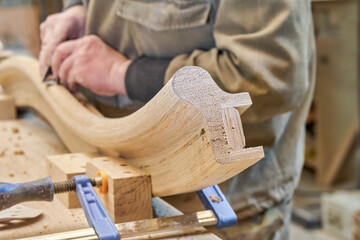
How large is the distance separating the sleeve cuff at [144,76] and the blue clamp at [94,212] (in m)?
0.13

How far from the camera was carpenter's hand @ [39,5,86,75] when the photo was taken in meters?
0.79

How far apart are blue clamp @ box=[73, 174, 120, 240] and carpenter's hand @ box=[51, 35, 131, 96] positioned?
0.19 meters

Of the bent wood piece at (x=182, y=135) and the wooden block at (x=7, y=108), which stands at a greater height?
the bent wood piece at (x=182, y=135)

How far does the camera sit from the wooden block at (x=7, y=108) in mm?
1022

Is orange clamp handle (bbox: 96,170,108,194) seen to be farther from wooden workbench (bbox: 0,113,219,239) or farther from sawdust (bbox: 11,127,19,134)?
sawdust (bbox: 11,127,19,134)

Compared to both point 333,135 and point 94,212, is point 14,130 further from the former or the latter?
point 333,135

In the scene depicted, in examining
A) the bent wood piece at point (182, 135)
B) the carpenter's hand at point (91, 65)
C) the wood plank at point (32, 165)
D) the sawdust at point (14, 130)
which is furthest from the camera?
the sawdust at point (14, 130)

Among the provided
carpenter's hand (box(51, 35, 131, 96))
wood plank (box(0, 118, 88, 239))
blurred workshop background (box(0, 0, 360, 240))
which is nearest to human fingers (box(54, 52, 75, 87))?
carpenter's hand (box(51, 35, 131, 96))

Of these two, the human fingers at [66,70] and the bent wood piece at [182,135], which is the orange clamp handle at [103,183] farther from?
the human fingers at [66,70]

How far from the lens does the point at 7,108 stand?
3.38ft

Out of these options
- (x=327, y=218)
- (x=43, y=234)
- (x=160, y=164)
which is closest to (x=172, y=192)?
(x=160, y=164)

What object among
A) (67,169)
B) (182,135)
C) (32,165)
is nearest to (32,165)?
(32,165)

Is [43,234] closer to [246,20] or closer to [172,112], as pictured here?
[172,112]

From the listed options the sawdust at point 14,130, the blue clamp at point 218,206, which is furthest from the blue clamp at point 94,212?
the sawdust at point 14,130
